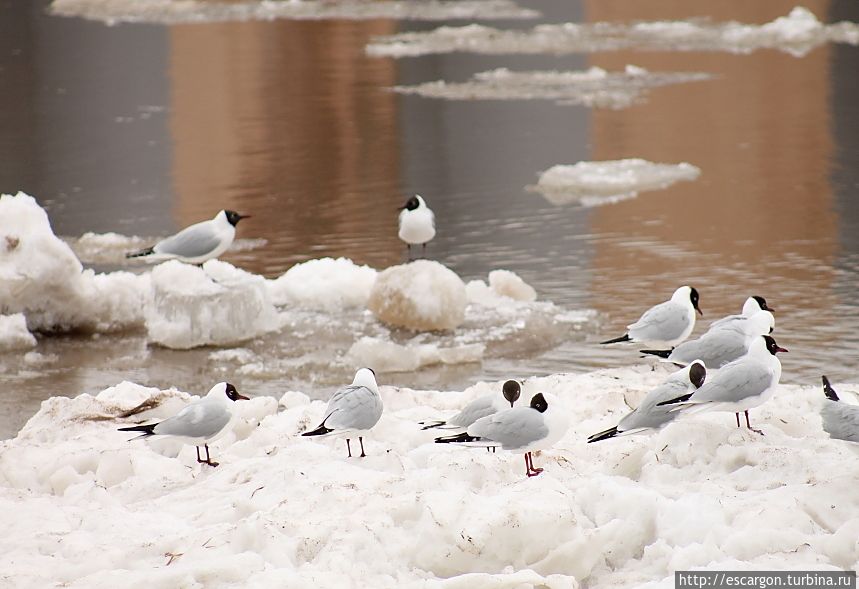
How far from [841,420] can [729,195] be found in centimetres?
948

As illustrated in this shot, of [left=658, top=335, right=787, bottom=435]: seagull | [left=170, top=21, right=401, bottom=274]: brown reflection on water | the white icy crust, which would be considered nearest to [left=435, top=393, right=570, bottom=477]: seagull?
the white icy crust

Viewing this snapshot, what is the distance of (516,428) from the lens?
5.68 m

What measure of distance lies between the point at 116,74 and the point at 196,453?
22139 millimetres

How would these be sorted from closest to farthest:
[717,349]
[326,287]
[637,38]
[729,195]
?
A: [717,349] < [326,287] < [729,195] < [637,38]

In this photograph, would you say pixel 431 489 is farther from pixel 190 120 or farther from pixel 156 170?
pixel 190 120

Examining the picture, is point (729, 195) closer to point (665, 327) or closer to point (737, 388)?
point (665, 327)

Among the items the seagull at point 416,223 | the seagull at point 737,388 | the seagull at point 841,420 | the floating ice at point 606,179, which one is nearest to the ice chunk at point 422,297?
the seagull at point 416,223

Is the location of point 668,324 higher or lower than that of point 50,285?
higher

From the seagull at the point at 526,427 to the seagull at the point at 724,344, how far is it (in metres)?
1.21

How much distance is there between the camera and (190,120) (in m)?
21.3

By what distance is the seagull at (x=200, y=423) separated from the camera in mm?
6215

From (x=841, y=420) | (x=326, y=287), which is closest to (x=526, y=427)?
(x=841, y=420)

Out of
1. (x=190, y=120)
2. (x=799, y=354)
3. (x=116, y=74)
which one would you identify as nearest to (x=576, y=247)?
(x=799, y=354)

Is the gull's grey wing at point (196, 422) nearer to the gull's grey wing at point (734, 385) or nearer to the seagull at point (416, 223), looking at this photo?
the gull's grey wing at point (734, 385)
